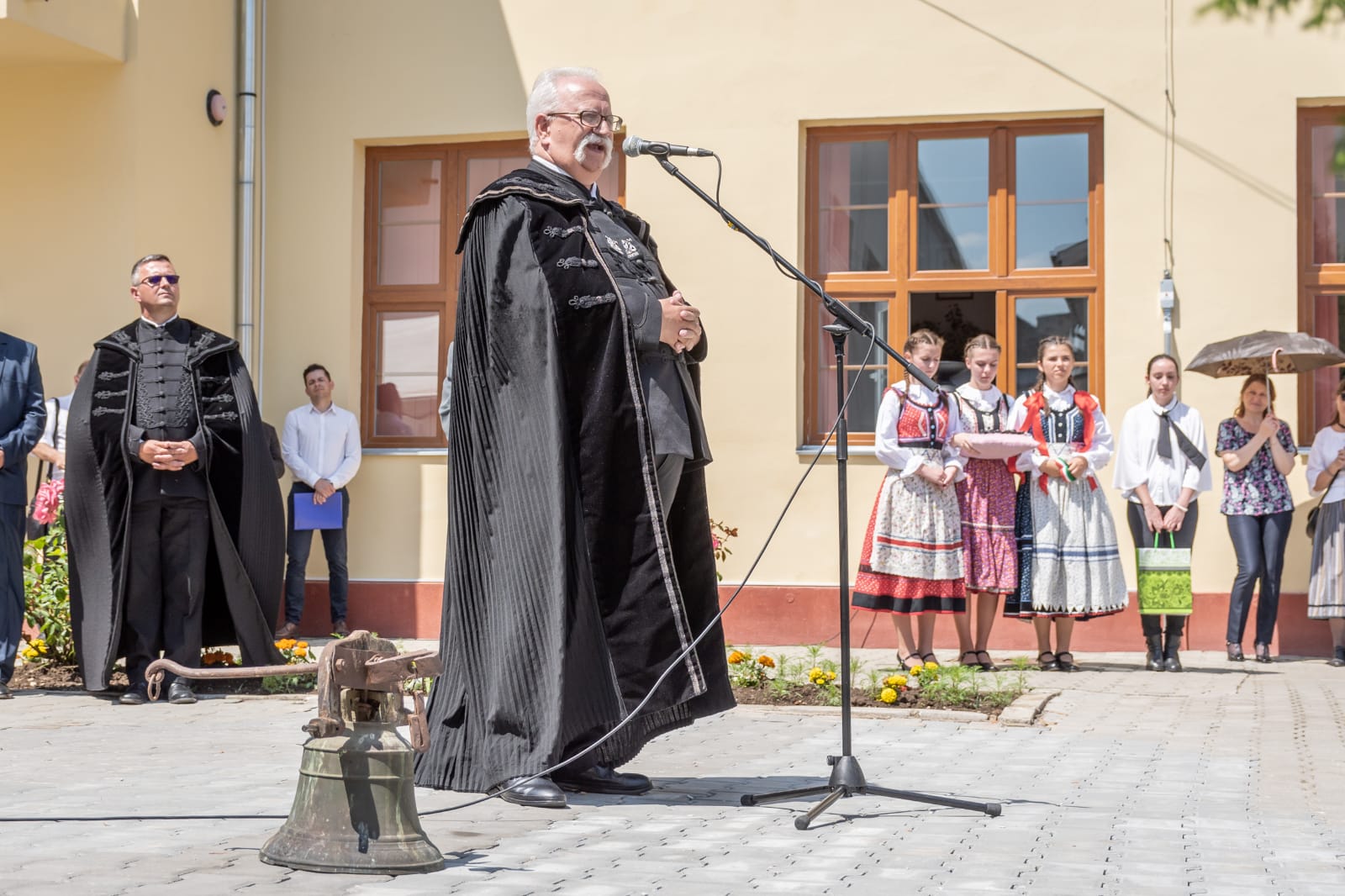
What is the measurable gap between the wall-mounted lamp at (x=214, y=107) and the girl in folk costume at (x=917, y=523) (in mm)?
5452

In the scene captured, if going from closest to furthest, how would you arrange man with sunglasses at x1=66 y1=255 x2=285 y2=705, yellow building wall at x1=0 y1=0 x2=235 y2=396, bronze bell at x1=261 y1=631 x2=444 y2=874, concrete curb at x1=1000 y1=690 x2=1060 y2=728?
1. bronze bell at x1=261 y1=631 x2=444 y2=874
2. concrete curb at x1=1000 y1=690 x2=1060 y2=728
3. man with sunglasses at x1=66 y1=255 x2=285 y2=705
4. yellow building wall at x1=0 y1=0 x2=235 y2=396

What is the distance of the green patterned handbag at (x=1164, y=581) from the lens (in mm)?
9844

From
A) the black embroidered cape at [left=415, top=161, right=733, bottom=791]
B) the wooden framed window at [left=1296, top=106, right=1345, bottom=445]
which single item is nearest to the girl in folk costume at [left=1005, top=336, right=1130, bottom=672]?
the wooden framed window at [left=1296, top=106, right=1345, bottom=445]

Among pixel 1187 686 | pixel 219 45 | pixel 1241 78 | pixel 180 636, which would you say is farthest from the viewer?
pixel 219 45

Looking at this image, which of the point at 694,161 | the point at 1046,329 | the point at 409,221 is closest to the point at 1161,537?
the point at 1046,329

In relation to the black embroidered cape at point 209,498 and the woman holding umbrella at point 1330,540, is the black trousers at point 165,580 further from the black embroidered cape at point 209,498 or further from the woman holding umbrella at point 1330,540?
the woman holding umbrella at point 1330,540

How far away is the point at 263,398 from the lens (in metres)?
12.4

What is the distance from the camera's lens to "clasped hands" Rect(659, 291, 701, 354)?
520 cm

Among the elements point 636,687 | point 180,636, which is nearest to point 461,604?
point 636,687

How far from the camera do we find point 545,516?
5.01 m

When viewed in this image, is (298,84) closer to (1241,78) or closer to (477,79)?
(477,79)

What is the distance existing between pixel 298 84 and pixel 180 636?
18.3 ft

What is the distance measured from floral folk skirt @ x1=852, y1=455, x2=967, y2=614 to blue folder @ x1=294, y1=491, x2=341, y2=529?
13.0 feet

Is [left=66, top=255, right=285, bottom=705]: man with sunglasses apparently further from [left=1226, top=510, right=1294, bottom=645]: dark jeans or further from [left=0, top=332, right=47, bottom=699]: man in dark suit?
[left=1226, top=510, right=1294, bottom=645]: dark jeans
